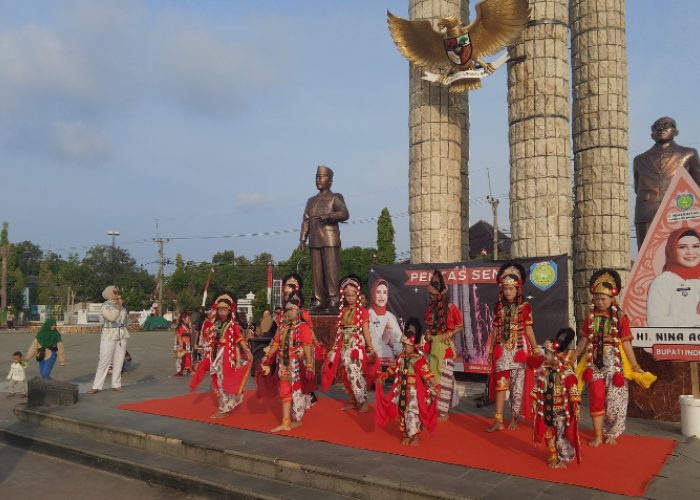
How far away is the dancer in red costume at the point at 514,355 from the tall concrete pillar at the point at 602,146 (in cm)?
554

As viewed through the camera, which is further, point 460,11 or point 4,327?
point 4,327

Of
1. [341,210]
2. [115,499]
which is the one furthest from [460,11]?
[115,499]

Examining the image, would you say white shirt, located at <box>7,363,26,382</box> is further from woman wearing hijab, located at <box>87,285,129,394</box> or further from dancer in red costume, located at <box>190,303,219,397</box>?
dancer in red costume, located at <box>190,303,219,397</box>

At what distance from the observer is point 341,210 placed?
10.0m

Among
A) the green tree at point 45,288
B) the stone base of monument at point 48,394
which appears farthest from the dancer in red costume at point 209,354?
the green tree at point 45,288

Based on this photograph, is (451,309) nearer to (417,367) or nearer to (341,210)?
(417,367)

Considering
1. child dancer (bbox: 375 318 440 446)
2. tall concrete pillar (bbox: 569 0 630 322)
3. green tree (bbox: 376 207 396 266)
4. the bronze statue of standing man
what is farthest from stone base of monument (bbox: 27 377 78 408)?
green tree (bbox: 376 207 396 266)

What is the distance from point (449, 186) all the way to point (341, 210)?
2.50 metres

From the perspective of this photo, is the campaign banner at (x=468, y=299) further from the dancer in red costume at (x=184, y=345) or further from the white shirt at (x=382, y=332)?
the dancer in red costume at (x=184, y=345)

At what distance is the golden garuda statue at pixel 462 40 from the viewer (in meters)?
10.3

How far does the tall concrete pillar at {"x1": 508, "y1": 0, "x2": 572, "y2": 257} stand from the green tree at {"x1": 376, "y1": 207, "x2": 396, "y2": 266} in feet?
85.8

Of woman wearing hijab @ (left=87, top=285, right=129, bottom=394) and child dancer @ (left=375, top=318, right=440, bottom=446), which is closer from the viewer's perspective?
child dancer @ (left=375, top=318, right=440, bottom=446)

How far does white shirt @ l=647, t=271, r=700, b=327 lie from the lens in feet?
21.2

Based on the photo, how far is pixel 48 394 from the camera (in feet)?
26.6
